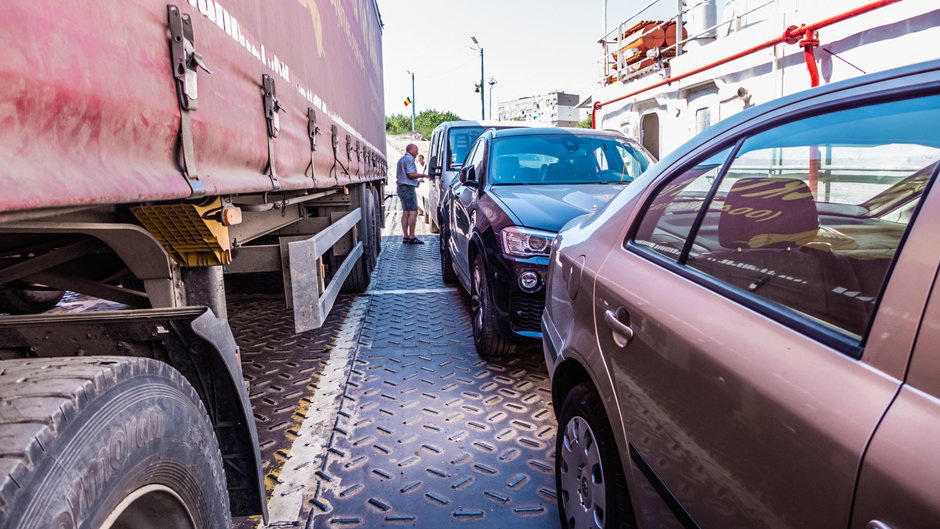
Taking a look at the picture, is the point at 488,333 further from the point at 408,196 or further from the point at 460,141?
the point at 408,196

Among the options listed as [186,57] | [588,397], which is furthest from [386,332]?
[186,57]

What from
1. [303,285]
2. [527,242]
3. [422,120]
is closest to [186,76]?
[303,285]

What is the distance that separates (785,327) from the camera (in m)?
1.21

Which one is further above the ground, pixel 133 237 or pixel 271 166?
pixel 271 166

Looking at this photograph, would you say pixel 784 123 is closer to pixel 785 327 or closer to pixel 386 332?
pixel 785 327

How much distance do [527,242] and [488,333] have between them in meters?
0.83

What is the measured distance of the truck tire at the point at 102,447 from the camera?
0.90m

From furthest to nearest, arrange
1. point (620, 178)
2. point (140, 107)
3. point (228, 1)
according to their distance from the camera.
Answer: point (620, 178), point (228, 1), point (140, 107)

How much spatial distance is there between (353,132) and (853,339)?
5.66 metres

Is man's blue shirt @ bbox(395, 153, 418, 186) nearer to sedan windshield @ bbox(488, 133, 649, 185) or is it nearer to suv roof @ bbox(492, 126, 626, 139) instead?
suv roof @ bbox(492, 126, 626, 139)

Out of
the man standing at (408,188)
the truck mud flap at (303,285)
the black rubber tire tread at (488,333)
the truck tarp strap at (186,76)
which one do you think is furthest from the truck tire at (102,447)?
the man standing at (408,188)

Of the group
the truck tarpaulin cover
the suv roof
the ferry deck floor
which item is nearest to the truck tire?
the truck tarpaulin cover

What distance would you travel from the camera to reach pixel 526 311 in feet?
12.8

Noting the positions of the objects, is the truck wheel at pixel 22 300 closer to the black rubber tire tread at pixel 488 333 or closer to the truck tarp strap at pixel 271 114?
the truck tarp strap at pixel 271 114
